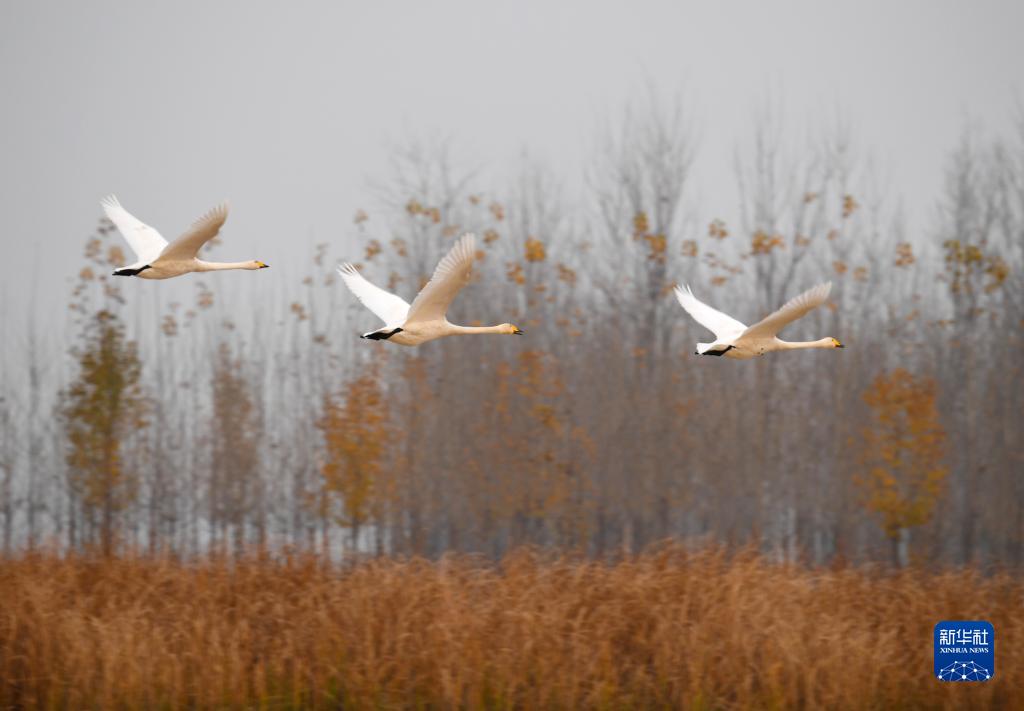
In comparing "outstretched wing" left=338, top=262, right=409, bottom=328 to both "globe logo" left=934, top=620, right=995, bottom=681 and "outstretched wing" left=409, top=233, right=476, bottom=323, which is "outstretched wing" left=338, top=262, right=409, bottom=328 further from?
"globe logo" left=934, top=620, right=995, bottom=681

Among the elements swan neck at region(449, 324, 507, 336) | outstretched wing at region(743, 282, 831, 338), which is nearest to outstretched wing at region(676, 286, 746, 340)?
outstretched wing at region(743, 282, 831, 338)

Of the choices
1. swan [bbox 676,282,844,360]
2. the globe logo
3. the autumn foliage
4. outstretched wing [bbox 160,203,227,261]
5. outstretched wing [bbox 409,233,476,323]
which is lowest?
the globe logo

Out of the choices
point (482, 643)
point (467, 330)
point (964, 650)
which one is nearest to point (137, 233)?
point (467, 330)

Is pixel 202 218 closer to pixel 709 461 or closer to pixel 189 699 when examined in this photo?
pixel 189 699

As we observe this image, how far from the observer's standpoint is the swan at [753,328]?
33.1ft

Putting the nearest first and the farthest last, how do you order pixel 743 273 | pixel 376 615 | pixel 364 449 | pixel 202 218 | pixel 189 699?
pixel 202 218 < pixel 189 699 < pixel 376 615 < pixel 364 449 < pixel 743 273

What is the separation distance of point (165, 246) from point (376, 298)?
2.26 m

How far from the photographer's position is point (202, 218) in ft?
33.6

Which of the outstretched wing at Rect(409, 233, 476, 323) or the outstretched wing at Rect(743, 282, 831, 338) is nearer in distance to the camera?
the outstretched wing at Rect(409, 233, 476, 323)

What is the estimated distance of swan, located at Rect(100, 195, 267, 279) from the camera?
10445mm

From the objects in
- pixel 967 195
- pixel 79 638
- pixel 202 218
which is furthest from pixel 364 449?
pixel 967 195

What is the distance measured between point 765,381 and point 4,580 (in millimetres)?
15899

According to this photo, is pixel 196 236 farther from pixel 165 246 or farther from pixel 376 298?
pixel 376 298

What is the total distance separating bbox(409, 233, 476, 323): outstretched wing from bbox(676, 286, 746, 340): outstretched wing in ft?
10.6
